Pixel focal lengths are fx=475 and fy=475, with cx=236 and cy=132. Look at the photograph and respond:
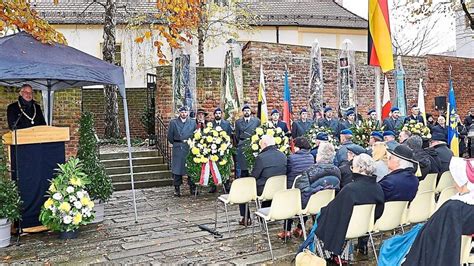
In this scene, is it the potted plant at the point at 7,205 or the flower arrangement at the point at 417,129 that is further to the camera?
the flower arrangement at the point at 417,129

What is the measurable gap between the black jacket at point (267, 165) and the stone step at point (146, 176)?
17.0ft

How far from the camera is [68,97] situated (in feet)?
31.3

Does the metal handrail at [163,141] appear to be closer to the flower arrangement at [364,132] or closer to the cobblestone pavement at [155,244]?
the cobblestone pavement at [155,244]

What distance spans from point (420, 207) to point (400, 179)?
53 cm

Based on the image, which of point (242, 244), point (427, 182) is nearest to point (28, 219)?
point (242, 244)

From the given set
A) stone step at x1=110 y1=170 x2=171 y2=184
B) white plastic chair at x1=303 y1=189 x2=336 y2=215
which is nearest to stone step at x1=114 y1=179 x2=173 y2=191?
stone step at x1=110 y1=170 x2=171 y2=184

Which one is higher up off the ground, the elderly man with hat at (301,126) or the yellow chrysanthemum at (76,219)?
the elderly man with hat at (301,126)

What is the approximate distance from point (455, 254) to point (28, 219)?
6.00 meters

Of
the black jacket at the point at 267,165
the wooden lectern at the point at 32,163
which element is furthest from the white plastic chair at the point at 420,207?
the wooden lectern at the point at 32,163

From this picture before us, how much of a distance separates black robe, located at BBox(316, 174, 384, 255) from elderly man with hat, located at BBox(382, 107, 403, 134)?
260 inches

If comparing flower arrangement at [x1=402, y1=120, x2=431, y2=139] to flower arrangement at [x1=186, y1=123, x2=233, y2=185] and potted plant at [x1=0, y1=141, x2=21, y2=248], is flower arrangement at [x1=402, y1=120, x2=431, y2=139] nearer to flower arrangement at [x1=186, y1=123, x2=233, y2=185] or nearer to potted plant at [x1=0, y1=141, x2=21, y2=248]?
flower arrangement at [x1=186, y1=123, x2=233, y2=185]

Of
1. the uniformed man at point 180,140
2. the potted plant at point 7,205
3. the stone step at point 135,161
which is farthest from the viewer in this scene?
the stone step at point 135,161

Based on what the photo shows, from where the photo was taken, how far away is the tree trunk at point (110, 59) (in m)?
14.4

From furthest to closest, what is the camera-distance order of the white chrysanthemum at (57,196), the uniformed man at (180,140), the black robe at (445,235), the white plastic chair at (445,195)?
the uniformed man at (180,140) → the white chrysanthemum at (57,196) → the white plastic chair at (445,195) → the black robe at (445,235)
